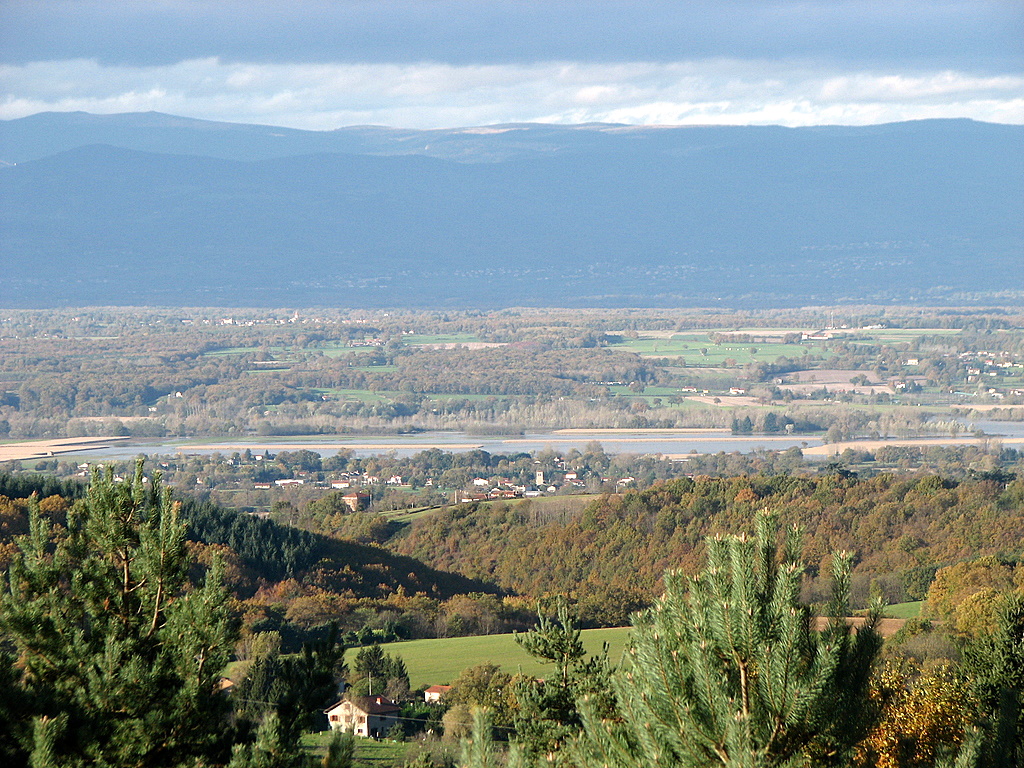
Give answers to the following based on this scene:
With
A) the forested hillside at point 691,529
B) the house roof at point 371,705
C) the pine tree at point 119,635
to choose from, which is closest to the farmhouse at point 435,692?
the house roof at point 371,705

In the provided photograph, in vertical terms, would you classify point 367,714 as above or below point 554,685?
below

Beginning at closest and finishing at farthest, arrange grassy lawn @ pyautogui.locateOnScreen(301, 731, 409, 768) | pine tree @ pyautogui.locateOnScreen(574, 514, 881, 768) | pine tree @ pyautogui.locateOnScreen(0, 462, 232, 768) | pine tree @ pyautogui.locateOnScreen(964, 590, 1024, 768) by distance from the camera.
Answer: pine tree @ pyautogui.locateOnScreen(574, 514, 881, 768) < pine tree @ pyautogui.locateOnScreen(964, 590, 1024, 768) < pine tree @ pyautogui.locateOnScreen(0, 462, 232, 768) < grassy lawn @ pyautogui.locateOnScreen(301, 731, 409, 768)

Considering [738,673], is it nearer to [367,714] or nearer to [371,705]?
[367,714]

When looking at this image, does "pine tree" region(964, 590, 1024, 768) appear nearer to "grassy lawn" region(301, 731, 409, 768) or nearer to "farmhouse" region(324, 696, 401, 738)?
"grassy lawn" region(301, 731, 409, 768)

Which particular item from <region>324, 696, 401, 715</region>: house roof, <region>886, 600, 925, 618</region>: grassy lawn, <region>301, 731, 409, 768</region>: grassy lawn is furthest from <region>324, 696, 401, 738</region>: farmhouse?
<region>886, 600, 925, 618</region>: grassy lawn

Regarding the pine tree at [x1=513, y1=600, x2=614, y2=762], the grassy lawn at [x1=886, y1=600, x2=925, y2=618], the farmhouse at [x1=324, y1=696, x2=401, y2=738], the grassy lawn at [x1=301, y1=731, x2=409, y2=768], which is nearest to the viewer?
the pine tree at [x1=513, y1=600, x2=614, y2=762]

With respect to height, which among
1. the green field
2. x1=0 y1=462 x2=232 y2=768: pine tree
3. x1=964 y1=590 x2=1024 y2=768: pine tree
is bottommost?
the green field

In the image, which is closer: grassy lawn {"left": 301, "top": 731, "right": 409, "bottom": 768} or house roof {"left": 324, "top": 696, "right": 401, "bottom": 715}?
grassy lawn {"left": 301, "top": 731, "right": 409, "bottom": 768}

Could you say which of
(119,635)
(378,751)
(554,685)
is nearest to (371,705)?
(378,751)
